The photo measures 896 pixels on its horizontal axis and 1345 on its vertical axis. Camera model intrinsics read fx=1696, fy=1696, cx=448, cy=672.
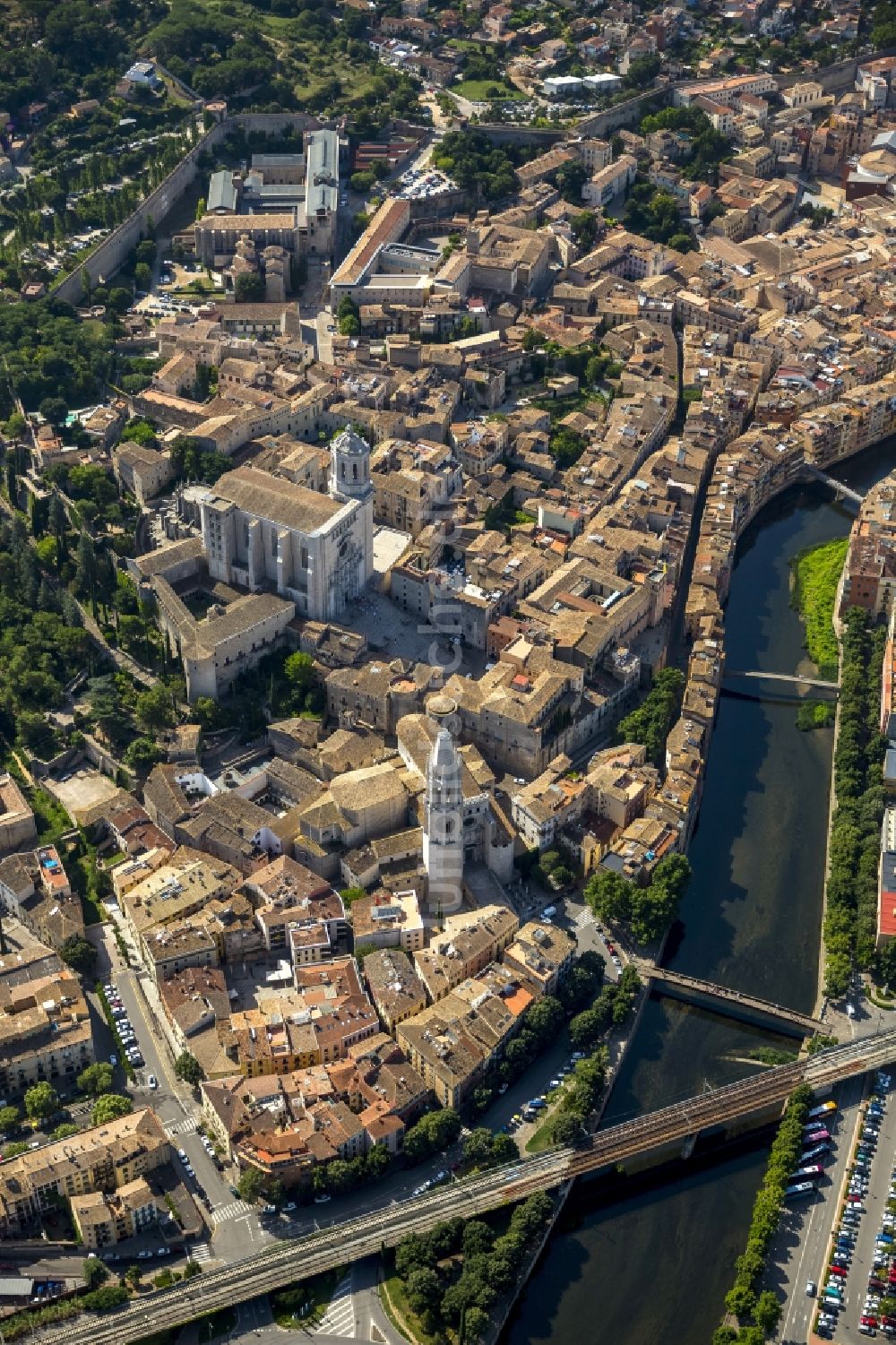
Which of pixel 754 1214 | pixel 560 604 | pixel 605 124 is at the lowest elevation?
pixel 754 1214

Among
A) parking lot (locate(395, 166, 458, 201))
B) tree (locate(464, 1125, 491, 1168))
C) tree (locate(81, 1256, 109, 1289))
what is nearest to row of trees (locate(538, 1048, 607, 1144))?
tree (locate(464, 1125, 491, 1168))

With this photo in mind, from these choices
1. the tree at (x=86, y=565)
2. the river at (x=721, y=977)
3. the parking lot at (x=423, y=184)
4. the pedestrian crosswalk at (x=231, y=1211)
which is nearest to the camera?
the river at (x=721, y=977)

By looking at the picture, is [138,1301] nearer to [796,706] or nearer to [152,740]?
[152,740]

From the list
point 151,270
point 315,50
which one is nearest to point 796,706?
point 151,270

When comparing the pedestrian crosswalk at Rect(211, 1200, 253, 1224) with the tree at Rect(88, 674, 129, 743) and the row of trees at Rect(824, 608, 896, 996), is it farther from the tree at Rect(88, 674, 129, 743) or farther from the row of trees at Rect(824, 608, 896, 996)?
the tree at Rect(88, 674, 129, 743)

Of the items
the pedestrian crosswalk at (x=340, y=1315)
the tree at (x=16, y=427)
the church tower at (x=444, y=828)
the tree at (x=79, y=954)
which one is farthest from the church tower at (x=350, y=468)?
the pedestrian crosswalk at (x=340, y=1315)

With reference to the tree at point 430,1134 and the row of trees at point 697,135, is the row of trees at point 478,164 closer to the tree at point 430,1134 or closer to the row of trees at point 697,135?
the row of trees at point 697,135

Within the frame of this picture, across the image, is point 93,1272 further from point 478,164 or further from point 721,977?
point 478,164
